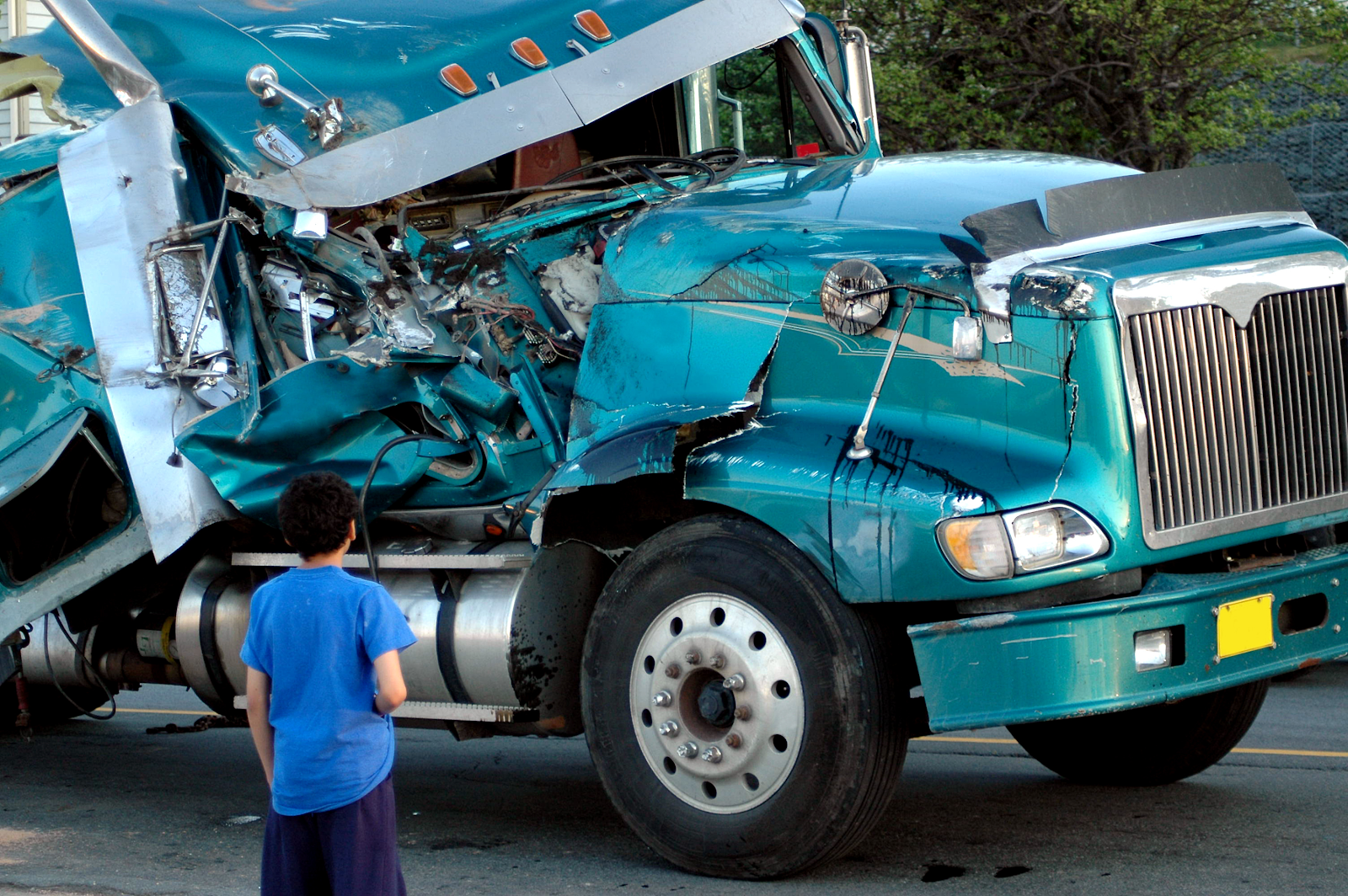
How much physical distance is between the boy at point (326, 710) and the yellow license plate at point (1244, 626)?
2.24m

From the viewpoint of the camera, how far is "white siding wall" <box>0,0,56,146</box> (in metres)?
9.47

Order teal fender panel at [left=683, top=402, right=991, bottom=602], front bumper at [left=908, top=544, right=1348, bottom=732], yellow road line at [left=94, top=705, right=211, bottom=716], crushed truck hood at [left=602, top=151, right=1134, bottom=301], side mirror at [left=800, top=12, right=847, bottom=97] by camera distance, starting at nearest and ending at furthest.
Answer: front bumper at [left=908, top=544, right=1348, bottom=732]
teal fender panel at [left=683, top=402, right=991, bottom=602]
crushed truck hood at [left=602, top=151, right=1134, bottom=301]
side mirror at [left=800, top=12, right=847, bottom=97]
yellow road line at [left=94, top=705, right=211, bottom=716]

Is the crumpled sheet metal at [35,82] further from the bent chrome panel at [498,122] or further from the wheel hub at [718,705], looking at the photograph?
the wheel hub at [718,705]

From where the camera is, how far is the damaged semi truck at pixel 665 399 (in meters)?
4.32

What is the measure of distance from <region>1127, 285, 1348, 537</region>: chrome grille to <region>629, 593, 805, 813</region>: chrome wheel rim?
1.15 metres

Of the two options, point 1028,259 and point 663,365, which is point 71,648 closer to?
point 663,365

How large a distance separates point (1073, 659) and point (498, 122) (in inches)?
114

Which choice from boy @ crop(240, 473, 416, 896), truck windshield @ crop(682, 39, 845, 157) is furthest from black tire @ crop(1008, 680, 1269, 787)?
boy @ crop(240, 473, 416, 896)

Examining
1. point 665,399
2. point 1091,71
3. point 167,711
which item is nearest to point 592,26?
point 665,399

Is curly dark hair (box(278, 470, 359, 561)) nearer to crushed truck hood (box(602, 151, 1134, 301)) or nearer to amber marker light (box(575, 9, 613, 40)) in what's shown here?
crushed truck hood (box(602, 151, 1134, 301))

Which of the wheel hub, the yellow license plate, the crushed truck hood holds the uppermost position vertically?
the crushed truck hood

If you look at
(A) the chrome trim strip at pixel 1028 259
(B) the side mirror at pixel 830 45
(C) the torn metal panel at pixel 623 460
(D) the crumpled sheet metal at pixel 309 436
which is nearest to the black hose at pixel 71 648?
(D) the crumpled sheet metal at pixel 309 436

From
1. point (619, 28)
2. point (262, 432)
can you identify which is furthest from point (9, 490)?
point (619, 28)

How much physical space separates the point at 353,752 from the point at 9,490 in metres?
3.03
